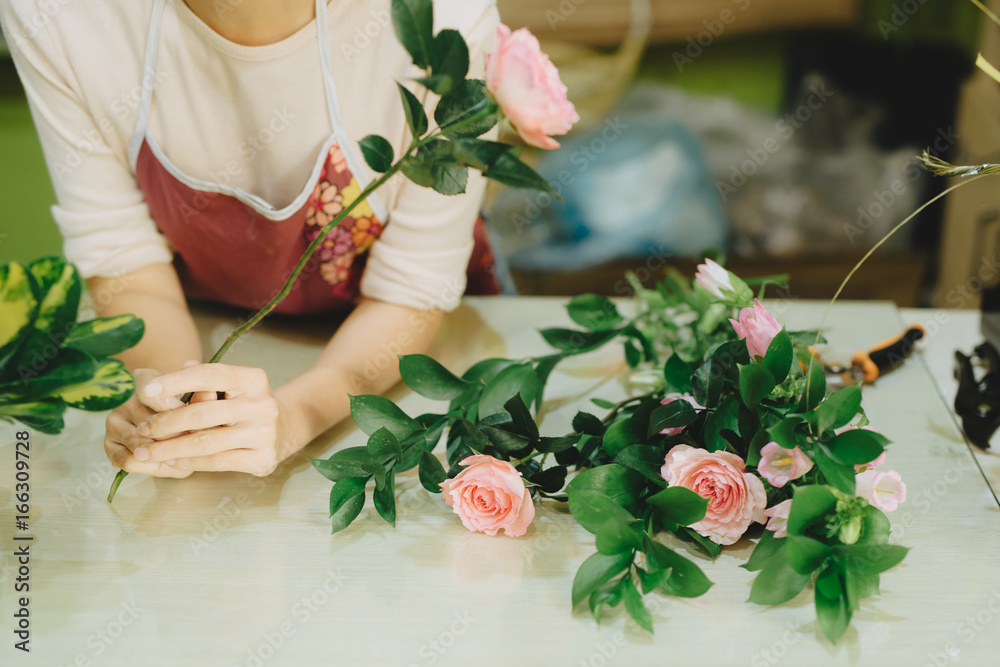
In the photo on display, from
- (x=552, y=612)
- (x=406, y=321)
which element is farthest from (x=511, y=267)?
(x=552, y=612)

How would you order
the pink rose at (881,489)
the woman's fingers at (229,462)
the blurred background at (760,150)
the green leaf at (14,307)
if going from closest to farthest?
the green leaf at (14,307) < the pink rose at (881,489) < the woman's fingers at (229,462) < the blurred background at (760,150)

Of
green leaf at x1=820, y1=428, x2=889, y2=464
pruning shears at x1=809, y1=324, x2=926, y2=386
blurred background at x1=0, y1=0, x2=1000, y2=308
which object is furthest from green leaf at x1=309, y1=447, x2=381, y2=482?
blurred background at x1=0, y1=0, x2=1000, y2=308

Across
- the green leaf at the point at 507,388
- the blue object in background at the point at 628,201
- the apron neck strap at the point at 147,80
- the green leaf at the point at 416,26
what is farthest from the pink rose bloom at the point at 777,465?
the blue object in background at the point at 628,201

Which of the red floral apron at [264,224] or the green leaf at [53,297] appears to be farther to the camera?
the red floral apron at [264,224]

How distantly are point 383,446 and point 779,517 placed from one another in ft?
0.92

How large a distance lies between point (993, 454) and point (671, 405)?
343mm

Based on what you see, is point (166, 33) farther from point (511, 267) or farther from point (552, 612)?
point (511, 267)

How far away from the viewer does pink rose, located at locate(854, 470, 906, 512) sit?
1.61 feet

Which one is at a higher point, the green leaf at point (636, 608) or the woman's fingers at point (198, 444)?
the woman's fingers at point (198, 444)

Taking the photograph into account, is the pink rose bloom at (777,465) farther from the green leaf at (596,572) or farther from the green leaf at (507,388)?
the green leaf at (507,388)

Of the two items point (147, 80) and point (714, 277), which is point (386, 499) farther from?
point (147, 80)

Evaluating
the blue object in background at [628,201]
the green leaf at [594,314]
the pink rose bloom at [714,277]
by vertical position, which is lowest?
the blue object in background at [628,201]

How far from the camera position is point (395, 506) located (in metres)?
0.58

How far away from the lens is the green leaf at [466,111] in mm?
443
